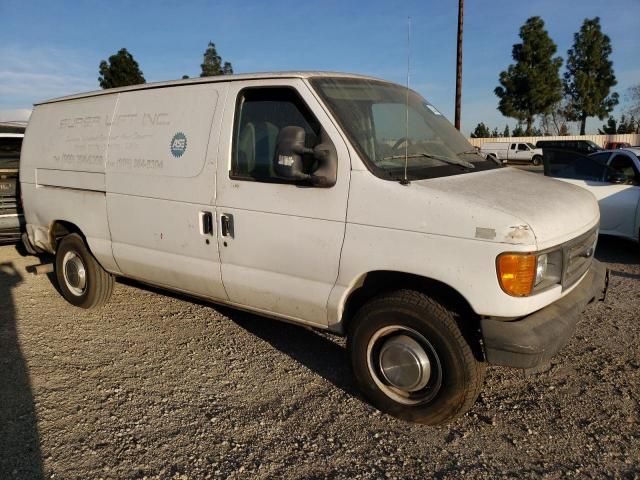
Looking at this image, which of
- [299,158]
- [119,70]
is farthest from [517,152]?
[299,158]

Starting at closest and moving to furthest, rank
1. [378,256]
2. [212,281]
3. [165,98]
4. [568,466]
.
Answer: [568,466] < [378,256] < [212,281] < [165,98]

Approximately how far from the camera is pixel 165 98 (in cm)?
420

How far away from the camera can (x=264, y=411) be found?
3.37 metres

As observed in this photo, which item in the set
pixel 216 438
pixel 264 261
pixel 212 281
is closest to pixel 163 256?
pixel 212 281

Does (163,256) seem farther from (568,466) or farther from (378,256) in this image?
(568,466)

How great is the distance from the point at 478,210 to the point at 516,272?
1.27 ft

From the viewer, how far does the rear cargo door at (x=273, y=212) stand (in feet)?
10.7

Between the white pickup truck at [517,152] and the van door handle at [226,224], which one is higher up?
the van door handle at [226,224]

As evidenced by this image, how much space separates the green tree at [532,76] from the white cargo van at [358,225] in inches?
1610

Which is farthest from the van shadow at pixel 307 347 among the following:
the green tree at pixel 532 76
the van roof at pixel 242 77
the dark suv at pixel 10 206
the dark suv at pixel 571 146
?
the green tree at pixel 532 76

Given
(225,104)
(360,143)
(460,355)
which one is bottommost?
(460,355)

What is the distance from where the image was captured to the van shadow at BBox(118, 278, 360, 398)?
3.85 m

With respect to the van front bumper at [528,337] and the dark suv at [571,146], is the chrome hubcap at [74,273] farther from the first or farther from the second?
the dark suv at [571,146]

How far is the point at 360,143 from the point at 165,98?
192cm
